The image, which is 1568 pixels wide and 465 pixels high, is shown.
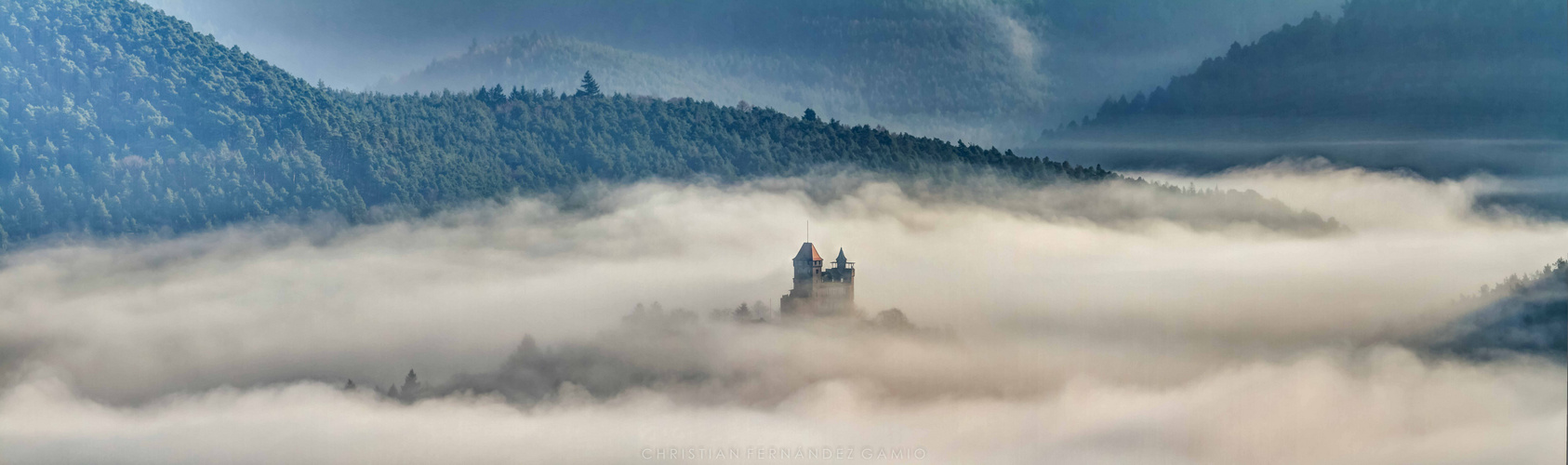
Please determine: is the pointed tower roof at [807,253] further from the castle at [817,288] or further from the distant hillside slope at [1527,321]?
the distant hillside slope at [1527,321]

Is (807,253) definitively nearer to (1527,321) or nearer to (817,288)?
(817,288)

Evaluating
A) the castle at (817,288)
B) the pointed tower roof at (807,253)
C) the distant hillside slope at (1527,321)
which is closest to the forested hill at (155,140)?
the castle at (817,288)

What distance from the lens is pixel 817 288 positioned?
146750 mm

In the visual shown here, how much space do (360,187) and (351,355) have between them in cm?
1963

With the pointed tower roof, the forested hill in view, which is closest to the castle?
the pointed tower roof

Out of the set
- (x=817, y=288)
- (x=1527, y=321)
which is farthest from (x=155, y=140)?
(x=1527, y=321)

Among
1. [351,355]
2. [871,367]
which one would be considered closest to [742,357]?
[871,367]

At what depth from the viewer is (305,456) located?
178 meters

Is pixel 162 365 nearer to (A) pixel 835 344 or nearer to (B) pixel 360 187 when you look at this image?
(B) pixel 360 187

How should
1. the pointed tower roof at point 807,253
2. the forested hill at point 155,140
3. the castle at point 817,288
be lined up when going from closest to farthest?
the pointed tower roof at point 807,253
the castle at point 817,288
the forested hill at point 155,140

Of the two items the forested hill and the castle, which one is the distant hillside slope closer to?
the castle

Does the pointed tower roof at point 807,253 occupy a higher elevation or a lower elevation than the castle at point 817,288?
higher

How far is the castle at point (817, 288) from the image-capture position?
146 m

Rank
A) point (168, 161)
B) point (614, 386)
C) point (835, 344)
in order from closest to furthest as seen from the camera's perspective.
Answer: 1. point (835, 344)
2. point (614, 386)
3. point (168, 161)
